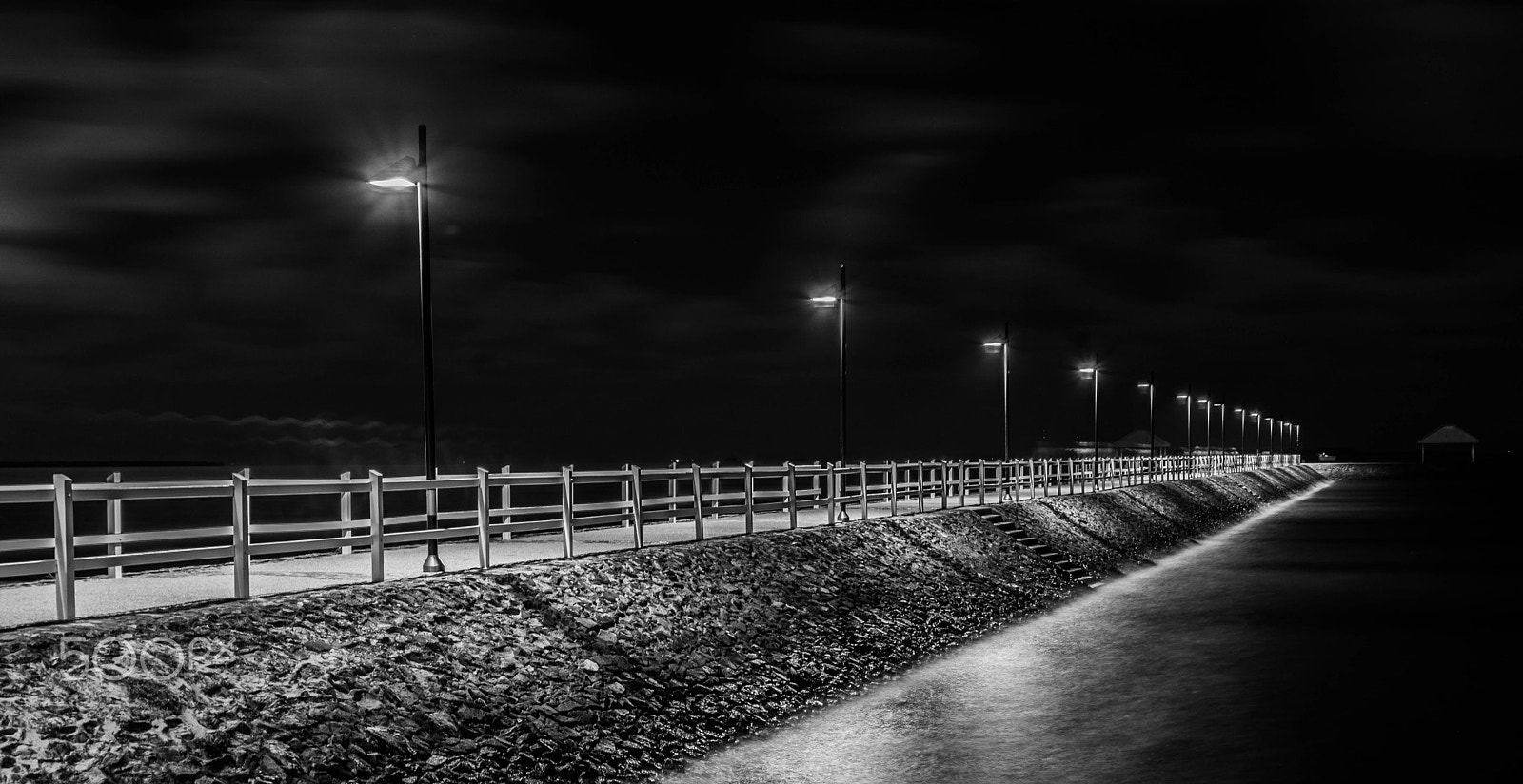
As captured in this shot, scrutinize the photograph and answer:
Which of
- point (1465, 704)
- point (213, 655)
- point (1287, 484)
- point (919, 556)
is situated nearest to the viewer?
point (213, 655)

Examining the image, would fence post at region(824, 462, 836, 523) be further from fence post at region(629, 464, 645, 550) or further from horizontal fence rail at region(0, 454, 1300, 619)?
fence post at region(629, 464, 645, 550)

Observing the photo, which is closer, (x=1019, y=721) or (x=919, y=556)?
(x=1019, y=721)

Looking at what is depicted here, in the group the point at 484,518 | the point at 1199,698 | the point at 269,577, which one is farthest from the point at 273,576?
the point at 1199,698

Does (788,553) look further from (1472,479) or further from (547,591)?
(1472,479)

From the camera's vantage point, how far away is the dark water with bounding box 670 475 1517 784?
14.6 meters

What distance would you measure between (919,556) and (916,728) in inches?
464

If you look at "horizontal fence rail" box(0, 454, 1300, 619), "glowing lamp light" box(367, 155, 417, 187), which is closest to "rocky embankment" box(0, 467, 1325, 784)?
"horizontal fence rail" box(0, 454, 1300, 619)

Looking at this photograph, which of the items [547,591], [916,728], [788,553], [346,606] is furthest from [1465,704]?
[346,606]

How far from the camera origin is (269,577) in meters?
16.7

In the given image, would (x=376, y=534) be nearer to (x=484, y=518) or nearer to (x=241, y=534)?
(x=484, y=518)

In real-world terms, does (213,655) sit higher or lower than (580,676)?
higher

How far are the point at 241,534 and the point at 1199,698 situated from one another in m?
12.8

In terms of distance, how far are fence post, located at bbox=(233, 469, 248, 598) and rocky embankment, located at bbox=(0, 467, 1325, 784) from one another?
29 centimetres

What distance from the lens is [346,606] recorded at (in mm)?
13516
